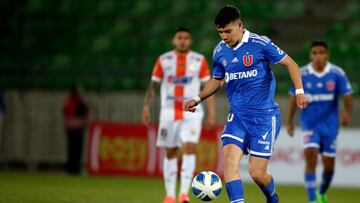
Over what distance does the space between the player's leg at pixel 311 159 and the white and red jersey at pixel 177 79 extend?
174cm

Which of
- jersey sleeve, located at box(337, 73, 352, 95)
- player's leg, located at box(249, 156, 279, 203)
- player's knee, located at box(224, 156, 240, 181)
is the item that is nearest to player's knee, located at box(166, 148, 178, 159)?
jersey sleeve, located at box(337, 73, 352, 95)

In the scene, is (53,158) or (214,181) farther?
(53,158)

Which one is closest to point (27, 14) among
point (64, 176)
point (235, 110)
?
point (64, 176)

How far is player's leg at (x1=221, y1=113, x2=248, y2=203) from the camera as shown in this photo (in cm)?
935

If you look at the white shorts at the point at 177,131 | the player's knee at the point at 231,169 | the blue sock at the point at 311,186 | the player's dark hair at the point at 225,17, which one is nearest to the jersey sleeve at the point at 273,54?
the player's dark hair at the point at 225,17

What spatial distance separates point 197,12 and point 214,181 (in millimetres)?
16765

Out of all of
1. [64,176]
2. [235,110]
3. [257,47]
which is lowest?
[64,176]

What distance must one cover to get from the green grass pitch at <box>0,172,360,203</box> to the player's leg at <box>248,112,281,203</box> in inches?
155

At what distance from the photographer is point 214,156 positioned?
19.7 meters

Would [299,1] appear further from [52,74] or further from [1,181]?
[1,181]

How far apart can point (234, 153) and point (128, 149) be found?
10.9 m

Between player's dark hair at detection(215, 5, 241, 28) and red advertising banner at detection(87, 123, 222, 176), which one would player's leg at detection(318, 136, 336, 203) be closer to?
player's dark hair at detection(215, 5, 241, 28)

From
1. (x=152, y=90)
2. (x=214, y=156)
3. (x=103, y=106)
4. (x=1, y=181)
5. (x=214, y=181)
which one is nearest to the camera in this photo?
(x=214, y=181)

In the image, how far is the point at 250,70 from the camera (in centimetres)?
974
